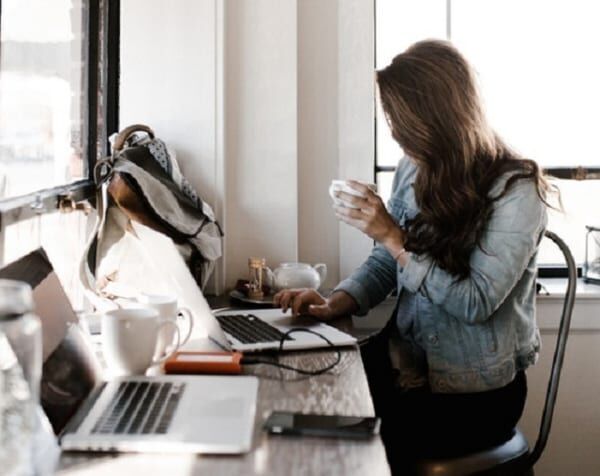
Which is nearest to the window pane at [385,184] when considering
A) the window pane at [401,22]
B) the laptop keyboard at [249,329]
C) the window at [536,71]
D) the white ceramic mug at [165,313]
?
the window at [536,71]

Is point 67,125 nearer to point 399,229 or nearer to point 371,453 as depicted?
point 399,229

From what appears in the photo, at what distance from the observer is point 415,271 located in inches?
76.4

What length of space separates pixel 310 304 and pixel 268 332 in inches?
9.8

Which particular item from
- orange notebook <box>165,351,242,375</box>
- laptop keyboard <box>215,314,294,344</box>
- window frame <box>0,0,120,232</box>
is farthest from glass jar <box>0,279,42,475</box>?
window frame <box>0,0,120,232</box>

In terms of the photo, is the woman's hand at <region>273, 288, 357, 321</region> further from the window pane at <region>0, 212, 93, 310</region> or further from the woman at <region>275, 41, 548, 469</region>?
the window pane at <region>0, 212, 93, 310</region>

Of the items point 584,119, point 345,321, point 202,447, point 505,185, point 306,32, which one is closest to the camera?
point 202,447

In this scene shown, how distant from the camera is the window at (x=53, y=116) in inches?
65.3

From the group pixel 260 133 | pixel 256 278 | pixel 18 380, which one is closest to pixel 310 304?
pixel 256 278

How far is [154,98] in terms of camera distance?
8.16 feet

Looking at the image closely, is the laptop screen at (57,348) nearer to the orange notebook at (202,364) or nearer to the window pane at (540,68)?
the orange notebook at (202,364)

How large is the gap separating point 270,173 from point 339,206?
0.57 meters

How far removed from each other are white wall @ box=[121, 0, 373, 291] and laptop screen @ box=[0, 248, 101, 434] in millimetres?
1058

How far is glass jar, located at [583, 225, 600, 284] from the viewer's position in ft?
9.05

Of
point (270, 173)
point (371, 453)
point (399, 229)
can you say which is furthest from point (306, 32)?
point (371, 453)
